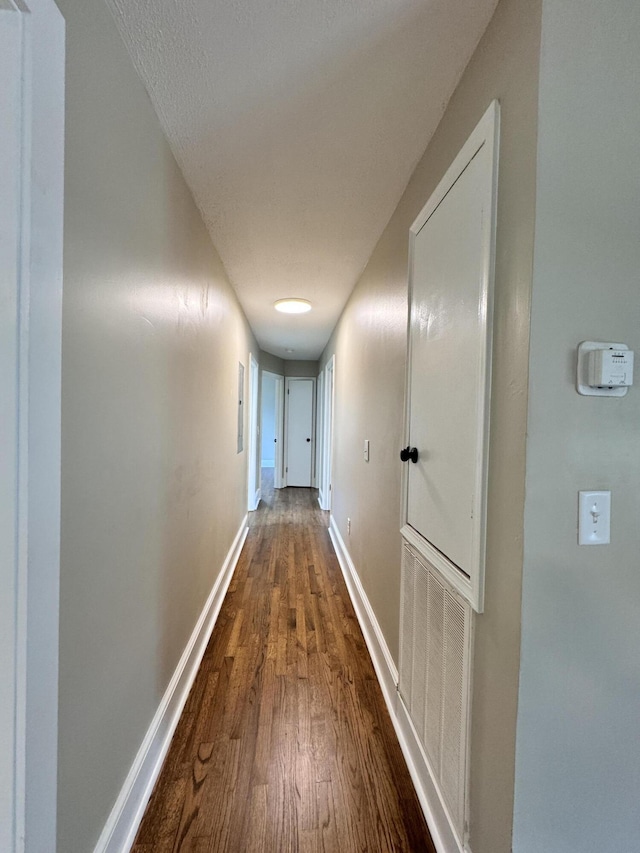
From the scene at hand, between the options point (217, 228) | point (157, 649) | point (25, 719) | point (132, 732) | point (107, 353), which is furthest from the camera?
point (217, 228)

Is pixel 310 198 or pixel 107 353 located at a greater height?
pixel 310 198

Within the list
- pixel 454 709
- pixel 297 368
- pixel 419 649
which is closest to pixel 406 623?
pixel 419 649

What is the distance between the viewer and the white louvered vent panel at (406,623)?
129 centimetres

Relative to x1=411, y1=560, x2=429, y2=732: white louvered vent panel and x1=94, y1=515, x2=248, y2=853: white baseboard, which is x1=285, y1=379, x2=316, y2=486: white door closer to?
x1=94, y1=515, x2=248, y2=853: white baseboard

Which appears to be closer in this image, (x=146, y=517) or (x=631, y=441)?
(x=631, y=441)

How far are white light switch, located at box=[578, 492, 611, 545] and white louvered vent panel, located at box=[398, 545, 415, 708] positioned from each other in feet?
2.13

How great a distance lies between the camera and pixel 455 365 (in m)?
1.00

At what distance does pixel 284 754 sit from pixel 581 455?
143cm

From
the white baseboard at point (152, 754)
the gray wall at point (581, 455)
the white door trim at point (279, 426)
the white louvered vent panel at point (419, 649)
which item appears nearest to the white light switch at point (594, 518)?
the gray wall at point (581, 455)

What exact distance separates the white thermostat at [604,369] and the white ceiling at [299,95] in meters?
0.87

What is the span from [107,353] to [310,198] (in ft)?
3.99

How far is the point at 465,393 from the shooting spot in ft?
3.07

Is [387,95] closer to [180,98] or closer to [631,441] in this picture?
[180,98]

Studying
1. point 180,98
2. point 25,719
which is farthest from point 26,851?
point 180,98
